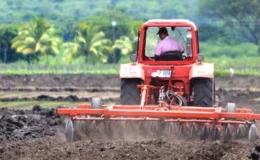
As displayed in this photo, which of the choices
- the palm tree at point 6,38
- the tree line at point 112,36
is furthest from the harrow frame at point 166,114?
the palm tree at point 6,38

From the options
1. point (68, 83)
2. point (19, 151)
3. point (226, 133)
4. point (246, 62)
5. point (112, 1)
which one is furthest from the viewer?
point (112, 1)

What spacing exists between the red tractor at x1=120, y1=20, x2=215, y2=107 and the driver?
8 cm

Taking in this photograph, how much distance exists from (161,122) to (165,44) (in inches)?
94.6

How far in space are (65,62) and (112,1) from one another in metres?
29.3

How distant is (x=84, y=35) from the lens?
6309 centimetres

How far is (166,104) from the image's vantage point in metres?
14.4

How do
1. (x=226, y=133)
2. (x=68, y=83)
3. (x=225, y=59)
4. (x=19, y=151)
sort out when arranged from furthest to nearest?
1. (x=225, y=59)
2. (x=68, y=83)
3. (x=226, y=133)
4. (x=19, y=151)

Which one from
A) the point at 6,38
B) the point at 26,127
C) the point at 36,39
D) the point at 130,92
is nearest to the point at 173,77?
the point at 130,92

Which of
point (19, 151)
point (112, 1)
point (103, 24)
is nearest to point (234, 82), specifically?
point (103, 24)

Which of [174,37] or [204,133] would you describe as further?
[174,37]

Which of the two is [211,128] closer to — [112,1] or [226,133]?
[226,133]

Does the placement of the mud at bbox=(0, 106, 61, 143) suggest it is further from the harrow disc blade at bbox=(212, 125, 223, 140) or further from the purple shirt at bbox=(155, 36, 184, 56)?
the harrow disc blade at bbox=(212, 125, 223, 140)

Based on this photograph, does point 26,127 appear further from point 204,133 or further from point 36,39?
point 36,39

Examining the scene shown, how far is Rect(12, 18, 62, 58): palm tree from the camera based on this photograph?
62500mm
